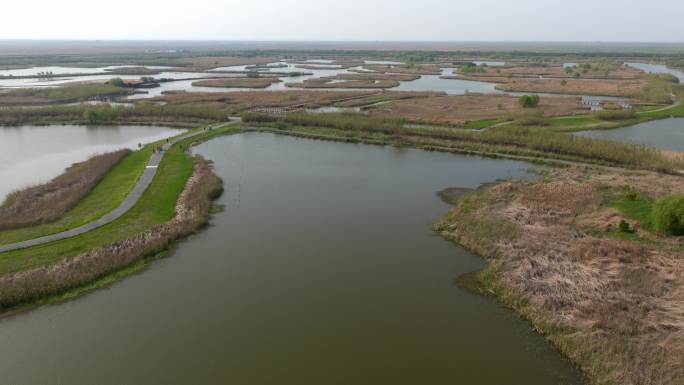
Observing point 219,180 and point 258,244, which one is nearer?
point 258,244

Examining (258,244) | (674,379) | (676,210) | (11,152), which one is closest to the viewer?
(674,379)

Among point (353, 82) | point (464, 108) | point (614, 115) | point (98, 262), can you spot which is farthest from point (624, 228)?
point (353, 82)

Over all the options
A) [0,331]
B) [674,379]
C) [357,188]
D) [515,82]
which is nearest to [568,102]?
[515,82]

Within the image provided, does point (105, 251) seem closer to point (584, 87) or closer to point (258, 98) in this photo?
point (258, 98)

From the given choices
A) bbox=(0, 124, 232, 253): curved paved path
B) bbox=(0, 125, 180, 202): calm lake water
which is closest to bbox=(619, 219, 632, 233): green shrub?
bbox=(0, 124, 232, 253): curved paved path

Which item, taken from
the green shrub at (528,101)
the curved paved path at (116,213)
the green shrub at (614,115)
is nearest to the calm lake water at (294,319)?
the curved paved path at (116,213)

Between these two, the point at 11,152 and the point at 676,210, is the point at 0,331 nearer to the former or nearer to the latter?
the point at 676,210

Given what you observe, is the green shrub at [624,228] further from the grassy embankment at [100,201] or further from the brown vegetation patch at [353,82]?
the brown vegetation patch at [353,82]
